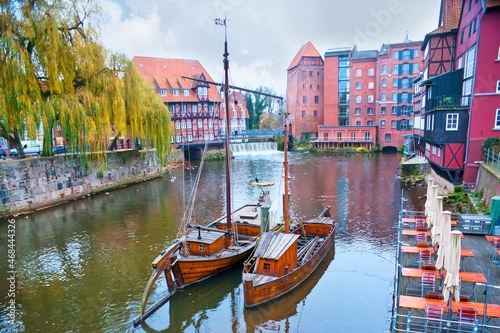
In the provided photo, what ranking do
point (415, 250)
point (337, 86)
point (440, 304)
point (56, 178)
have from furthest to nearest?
1. point (337, 86)
2. point (56, 178)
3. point (415, 250)
4. point (440, 304)

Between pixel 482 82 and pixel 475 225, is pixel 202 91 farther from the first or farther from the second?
pixel 475 225

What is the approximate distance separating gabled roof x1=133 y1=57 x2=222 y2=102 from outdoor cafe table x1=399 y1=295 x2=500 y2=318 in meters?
44.9

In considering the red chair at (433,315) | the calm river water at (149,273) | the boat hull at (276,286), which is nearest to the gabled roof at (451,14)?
the calm river water at (149,273)

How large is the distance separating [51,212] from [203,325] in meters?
18.0

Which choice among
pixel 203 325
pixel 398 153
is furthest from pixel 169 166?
pixel 398 153

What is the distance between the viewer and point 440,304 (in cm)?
842

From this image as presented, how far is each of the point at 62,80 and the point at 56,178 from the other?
760cm

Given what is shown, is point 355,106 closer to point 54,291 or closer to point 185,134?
point 185,134

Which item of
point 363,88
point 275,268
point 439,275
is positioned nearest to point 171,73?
point 363,88

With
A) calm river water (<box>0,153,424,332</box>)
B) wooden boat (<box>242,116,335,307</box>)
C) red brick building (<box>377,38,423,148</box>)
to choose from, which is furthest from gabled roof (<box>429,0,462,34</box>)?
red brick building (<box>377,38,423,148</box>)

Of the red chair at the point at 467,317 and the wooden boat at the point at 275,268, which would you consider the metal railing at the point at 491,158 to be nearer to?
the wooden boat at the point at 275,268

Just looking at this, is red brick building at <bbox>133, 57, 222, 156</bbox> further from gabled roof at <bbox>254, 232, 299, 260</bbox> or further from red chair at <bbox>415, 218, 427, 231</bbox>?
red chair at <bbox>415, 218, 427, 231</bbox>

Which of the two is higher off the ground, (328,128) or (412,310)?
→ (328,128)

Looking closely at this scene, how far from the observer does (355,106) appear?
206ft
